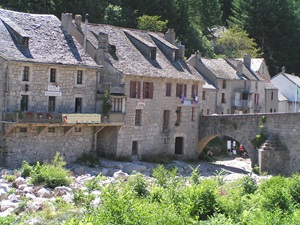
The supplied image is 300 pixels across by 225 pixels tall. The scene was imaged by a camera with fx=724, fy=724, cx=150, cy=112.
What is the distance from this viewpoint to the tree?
95000 mm

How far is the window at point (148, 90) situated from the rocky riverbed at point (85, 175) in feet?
17.4

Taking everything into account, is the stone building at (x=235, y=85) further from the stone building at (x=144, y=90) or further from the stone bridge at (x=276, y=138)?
the stone bridge at (x=276, y=138)

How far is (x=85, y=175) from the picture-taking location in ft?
157

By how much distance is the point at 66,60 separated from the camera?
165ft

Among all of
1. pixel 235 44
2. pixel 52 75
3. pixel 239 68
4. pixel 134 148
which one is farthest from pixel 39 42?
pixel 235 44

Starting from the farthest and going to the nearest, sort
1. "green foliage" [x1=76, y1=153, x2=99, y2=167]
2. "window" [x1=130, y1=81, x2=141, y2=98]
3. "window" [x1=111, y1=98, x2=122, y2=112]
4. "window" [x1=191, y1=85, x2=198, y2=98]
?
1. "window" [x1=191, y1=85, x2=198, y2=98]
2. "window" [x1=130, y1=81, x2=141, y2=98]
3. "window" [x1=111, y1=98, x2=122, y2=112]
4. "green foliage" [x1=76, y1=153, x2=99, y2=167]

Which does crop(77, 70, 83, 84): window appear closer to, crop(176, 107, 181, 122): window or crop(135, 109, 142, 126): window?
crop(135, 109, 142, 126): window

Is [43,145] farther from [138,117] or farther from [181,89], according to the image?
[181,89]

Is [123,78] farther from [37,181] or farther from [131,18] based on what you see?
[131,18]

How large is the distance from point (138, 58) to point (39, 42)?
32.1ft

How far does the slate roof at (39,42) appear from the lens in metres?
48.0

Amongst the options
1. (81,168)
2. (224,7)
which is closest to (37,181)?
(81,168)

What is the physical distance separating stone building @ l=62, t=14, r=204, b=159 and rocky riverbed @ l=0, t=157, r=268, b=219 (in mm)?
1724

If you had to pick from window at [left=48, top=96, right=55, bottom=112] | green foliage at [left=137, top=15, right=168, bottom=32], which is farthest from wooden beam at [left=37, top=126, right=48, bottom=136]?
green foliage at [left=137, top=15, right=168, bottom=32]
